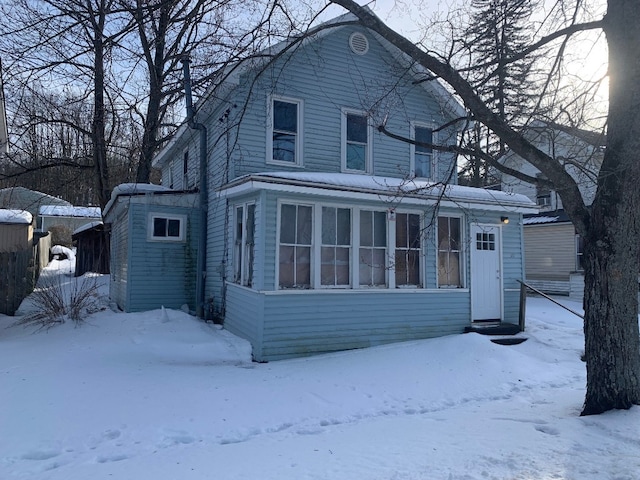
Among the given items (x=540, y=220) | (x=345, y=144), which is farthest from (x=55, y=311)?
(x=540, y=220)

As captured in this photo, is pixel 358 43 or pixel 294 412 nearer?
pixel 294 412

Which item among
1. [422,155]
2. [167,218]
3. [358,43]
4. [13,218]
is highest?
[358,43]

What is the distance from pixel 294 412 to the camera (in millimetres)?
5676

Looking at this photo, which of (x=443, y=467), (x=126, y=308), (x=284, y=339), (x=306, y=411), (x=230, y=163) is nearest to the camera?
(x=443, y=467)

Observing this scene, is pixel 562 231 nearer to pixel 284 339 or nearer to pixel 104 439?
pixel 284 339

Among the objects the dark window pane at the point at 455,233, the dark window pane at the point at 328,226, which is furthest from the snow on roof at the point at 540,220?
the dark window pane at the point at 328,226

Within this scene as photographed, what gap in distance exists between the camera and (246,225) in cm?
905

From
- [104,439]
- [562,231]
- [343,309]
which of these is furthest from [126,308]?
[562,231]

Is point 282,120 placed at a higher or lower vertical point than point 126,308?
higher

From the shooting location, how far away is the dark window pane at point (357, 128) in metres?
11.1

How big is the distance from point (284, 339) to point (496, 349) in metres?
4.00

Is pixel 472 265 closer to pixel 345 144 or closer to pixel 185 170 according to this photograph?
pixel 345 144

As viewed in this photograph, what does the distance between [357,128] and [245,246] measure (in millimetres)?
4269

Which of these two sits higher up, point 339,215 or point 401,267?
point 339,215
